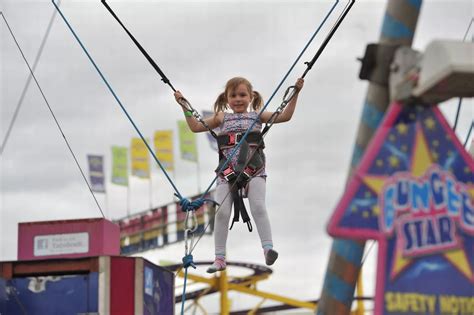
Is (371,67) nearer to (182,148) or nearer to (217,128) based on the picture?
(217,128)

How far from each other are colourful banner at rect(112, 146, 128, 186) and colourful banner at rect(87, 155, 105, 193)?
26.7 inches

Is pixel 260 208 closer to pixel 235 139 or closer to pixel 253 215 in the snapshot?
pixel 253 215

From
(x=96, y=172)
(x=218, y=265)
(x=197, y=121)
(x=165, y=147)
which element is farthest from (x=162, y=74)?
(x=96, y=172)

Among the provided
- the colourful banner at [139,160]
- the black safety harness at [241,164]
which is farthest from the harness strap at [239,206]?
the colourful banner at [139,160]

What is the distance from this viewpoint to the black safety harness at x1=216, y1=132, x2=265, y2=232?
30.2 feet

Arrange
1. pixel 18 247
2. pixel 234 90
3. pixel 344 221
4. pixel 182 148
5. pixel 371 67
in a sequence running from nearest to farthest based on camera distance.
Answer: pixel 344 221
pixel 371 67
pixel 234 90
pixel 18 247
pixel 182 148

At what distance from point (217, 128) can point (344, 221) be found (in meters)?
4.40

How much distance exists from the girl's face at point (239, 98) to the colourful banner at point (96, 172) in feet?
161

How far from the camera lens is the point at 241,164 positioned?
361 inches

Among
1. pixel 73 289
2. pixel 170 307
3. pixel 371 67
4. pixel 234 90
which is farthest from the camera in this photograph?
pixel 170 307

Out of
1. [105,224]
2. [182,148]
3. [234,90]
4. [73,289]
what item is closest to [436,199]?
[234,90]

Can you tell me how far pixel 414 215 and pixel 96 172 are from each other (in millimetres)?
53401

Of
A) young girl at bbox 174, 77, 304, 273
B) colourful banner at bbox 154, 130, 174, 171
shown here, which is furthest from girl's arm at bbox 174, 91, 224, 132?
colourful banner at bbox 154, 130, 174, 171

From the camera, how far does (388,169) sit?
17.9 feet
